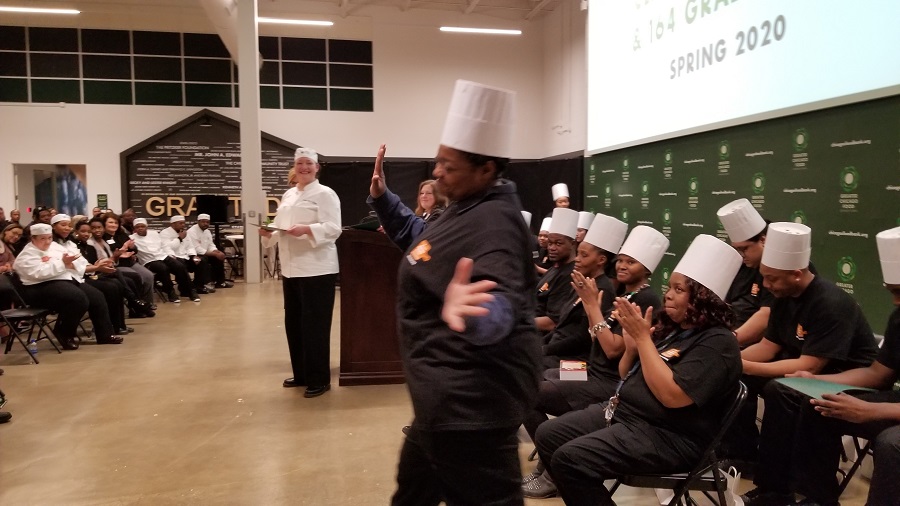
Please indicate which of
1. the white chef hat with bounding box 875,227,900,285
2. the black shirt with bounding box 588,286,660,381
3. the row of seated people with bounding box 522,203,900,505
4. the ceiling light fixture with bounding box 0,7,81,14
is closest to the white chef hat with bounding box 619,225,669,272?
the row of seated people with bounding box 522,203,900,505

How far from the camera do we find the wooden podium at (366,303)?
13.6 ft

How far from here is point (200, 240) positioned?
1014 centimetres

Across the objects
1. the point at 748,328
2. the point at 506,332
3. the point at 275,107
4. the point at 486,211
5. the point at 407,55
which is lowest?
the point at 748,328

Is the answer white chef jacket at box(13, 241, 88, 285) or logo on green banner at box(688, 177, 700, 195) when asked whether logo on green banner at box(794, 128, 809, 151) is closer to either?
logo on green banner at box(688, 177, 700, 195)

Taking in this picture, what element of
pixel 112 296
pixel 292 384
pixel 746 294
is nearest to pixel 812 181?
pixel 746 294

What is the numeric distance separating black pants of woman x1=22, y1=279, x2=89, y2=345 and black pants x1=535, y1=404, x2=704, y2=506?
5.35 m

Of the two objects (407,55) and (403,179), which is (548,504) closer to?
(403,179)

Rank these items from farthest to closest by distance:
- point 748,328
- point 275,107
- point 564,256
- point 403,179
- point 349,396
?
point 275,107
point 403,179
point 349,396
point 564,256
point 748,328

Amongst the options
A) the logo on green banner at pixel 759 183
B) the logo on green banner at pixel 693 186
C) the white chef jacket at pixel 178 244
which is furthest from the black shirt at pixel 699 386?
the white chef jacket at pixel 178 244

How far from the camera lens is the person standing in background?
3.88 meters

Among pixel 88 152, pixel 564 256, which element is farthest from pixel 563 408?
pixel 88 152

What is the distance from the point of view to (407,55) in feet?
40.9

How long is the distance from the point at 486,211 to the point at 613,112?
14.3 ft

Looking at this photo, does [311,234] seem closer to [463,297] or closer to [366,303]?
[366,303]
